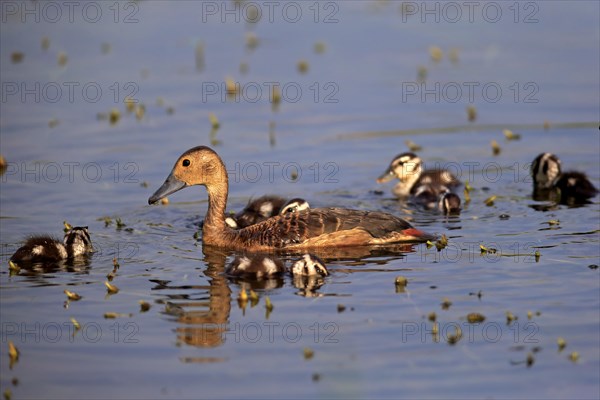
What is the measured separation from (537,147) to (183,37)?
7.20 metres

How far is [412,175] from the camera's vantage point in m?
14.5

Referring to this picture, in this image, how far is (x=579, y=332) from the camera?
29.1 ft

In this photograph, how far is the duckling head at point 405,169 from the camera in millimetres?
14469

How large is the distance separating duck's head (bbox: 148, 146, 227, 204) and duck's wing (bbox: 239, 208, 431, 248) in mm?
899

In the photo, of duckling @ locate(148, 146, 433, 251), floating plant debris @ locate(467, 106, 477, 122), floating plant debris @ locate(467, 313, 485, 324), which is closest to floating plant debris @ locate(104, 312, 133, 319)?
duckling @ locate(148, 146, 433, 251)

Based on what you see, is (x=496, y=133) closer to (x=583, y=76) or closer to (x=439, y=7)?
(x=583, y=76)

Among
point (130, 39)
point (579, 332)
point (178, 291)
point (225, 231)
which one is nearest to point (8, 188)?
point (225, 231)

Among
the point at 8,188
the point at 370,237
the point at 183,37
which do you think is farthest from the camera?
the point at 183,37

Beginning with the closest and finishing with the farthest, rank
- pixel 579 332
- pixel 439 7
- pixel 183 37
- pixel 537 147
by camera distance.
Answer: pixel 579 332 → pixel 537 147 → pixel 183 37 → pixel 439 7

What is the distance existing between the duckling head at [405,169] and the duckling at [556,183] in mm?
1460

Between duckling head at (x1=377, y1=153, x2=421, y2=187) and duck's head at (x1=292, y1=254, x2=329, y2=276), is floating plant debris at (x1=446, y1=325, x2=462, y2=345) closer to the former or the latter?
duck's head at (x1=292, y1=254, x2=329, y2=276)

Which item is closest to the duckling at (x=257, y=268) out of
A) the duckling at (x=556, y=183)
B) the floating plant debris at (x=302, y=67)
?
the duckling at (x=556, y=183)

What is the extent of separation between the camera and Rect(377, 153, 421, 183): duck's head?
14.5 m

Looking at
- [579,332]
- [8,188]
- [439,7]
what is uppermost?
[439,7]
